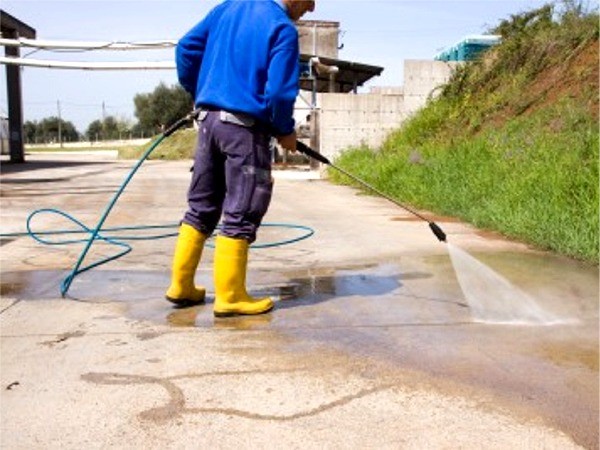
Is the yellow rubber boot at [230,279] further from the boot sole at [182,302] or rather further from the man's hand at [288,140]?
the man's hand at [288,140]

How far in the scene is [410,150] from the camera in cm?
1287

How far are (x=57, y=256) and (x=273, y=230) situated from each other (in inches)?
87.5

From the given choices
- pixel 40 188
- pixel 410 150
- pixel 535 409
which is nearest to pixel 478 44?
pixel 410 150

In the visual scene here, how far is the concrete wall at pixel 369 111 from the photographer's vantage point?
15.8m

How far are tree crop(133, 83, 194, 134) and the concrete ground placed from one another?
61722 mm

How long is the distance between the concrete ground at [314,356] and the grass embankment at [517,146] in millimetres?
1154

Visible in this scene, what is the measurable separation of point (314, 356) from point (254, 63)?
1.52 m

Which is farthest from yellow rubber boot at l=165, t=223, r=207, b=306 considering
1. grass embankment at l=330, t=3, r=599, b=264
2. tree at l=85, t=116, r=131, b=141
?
tree at l=85, t=116, r=131, b=141

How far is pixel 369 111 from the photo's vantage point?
15945 millimetres

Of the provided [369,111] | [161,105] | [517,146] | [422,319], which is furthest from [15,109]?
[161,105]

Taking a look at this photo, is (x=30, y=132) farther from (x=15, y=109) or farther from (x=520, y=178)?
(x=520, y=178)

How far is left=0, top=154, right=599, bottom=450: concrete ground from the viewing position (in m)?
2.11

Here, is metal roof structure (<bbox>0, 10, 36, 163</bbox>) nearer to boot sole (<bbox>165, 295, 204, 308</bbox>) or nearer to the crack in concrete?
boot sole (<bbox>165, 295, 204, 308</bbox>)

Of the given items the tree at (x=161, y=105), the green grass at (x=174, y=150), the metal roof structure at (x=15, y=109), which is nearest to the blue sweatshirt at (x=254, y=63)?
the metal roof structure at (x=15, y=109)
